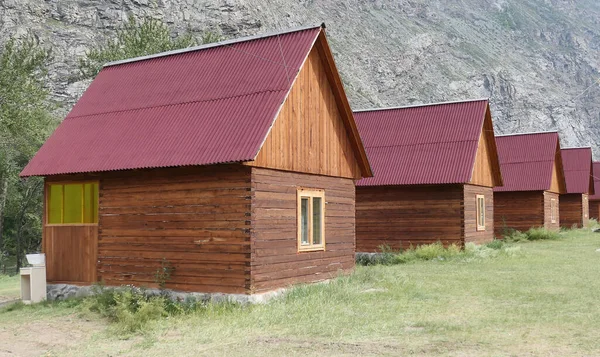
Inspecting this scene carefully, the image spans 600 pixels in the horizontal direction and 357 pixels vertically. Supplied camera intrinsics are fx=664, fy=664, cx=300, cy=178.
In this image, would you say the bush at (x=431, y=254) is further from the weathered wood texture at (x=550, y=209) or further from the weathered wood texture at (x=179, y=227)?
the weathered wood texture at (x=550, y=209)

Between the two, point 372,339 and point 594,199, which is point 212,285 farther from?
point 594,199

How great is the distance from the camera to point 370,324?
1269cm

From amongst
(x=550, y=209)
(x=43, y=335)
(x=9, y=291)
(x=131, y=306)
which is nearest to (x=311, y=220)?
(x=131, y=306)

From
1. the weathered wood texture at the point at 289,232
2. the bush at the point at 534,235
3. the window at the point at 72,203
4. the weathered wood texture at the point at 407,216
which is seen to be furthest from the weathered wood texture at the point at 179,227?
the bush at the point at 534,235

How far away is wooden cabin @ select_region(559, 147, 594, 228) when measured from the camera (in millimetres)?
47594

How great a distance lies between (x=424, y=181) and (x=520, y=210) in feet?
51.2

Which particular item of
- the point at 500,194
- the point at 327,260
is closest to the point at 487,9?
the point at 500,194

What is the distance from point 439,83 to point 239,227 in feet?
300

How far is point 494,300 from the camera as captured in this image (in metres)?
15.5

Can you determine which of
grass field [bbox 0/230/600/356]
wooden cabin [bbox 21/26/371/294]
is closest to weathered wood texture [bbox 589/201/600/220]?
grass field [bbox 0/230/600/356]

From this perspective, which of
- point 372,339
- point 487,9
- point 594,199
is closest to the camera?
point 372,339

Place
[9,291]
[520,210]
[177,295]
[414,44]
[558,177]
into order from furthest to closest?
[414,44]
[558,177]
[520,210]
[9,291]
[177,295]

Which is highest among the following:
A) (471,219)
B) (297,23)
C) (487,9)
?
(487,9)

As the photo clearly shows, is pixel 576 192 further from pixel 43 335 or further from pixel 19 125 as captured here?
pixel 43 335
